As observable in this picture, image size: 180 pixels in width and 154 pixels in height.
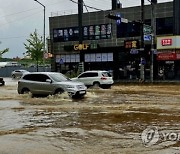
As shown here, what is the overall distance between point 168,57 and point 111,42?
9700 millimetres

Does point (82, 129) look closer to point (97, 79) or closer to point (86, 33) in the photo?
point (97, 79)

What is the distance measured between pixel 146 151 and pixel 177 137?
2.00 metres

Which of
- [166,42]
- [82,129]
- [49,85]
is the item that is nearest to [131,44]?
[166,42]

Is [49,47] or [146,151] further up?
[49,47]

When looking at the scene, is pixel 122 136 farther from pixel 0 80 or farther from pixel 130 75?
pixel 130 75

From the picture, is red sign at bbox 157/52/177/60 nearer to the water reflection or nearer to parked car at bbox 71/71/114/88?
parked car at bbox 71/71/114/88

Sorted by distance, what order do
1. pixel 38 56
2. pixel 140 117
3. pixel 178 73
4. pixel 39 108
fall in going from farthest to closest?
pixel 38 56
pixel 178 73
pixel 39 108
pixel 140 117

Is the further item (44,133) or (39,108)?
(39,108)

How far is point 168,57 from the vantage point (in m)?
45.7

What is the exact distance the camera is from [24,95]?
24594mm

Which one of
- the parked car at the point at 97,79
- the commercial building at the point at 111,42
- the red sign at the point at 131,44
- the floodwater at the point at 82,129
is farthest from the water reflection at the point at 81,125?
the red sign at the point at 131,44

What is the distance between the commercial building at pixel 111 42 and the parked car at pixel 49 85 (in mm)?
22570

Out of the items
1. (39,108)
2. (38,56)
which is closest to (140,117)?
(39,108)

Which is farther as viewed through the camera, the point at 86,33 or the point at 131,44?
the point at 86,33
